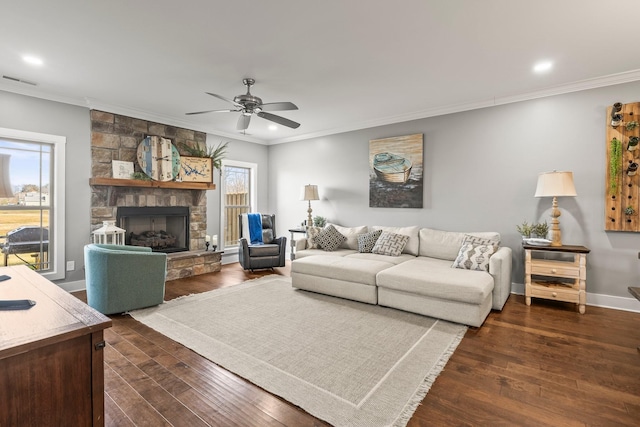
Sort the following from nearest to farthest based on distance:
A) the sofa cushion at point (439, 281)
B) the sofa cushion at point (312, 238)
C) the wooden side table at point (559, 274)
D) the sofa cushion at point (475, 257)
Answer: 1. the sofa cushion at point (439, 281)
2. the wooden side table at point (559, 274)
3. the sofa cushion at point (475, 257)
4. the sofa cushion at point (312, 238)

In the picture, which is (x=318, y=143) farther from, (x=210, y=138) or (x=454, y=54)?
(x=454, y=54)

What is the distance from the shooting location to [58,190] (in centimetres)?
418

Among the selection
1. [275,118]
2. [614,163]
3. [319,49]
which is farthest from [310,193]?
[614,163]

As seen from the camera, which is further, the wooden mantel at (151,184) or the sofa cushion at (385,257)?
the wooden mantel at (151,184)

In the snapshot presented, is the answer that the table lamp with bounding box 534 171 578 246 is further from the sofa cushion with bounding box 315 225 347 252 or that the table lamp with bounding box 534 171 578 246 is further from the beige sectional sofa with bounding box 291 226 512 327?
the sofa cushion with bounding box 315 225 347 252

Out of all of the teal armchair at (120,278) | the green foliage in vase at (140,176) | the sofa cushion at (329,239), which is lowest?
the teal armchair at (120,278)

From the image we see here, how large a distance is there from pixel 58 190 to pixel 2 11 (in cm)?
245

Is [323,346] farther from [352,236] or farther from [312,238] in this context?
[352,236]

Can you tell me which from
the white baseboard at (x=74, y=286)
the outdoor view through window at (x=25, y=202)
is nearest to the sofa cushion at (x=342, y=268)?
the white baseboard at (x=74, y=286)

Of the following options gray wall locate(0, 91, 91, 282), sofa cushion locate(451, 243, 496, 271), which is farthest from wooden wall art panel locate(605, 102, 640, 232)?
gray wall locate(0, 91, 91, 282)

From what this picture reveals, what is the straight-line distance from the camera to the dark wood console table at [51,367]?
1.09 m

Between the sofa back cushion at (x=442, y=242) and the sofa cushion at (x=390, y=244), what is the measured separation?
27 centimetres

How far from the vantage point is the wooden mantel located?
445 centimetres

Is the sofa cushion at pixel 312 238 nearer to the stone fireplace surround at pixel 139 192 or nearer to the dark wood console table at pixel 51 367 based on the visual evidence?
the stone fireplace surround at pixel 139 192
